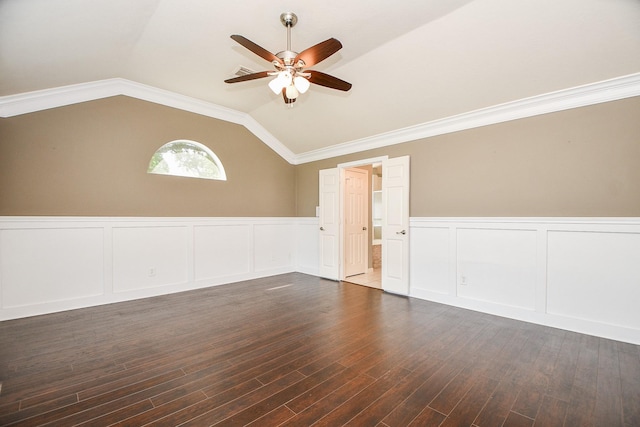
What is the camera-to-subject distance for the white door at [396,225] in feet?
14.7

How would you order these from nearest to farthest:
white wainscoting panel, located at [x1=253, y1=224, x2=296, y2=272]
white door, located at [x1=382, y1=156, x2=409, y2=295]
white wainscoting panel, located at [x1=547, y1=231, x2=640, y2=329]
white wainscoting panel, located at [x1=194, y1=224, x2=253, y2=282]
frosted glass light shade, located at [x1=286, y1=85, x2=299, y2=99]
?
1. frosted glass light shade, located at [x1=286, y1=85, x2=299, y2=99]
2. white wainscoting panel, located at [x1=547, y1=231, x2=640, y2=329]
3. white door, located at [x1=382, y1=156, x2=409, y2=295]
4. white wainscoting panel, located at [x1=194, y1=224, x2=253, y2=282]
5. white wainscoting panel, located at [x1=253, y1=224, x2=296, y2=272]

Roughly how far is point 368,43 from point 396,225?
265 centimetres

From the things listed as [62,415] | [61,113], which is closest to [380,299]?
[62,415]

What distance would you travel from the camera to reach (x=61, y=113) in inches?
145

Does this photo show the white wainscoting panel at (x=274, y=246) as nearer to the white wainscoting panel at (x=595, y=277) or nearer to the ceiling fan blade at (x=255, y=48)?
the ceiling fan blade at (x=255, y=48)

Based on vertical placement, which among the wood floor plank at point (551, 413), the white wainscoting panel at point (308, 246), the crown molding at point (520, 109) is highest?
the crown molding at point (520, 109)

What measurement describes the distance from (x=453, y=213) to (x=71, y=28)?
4660 millimetres

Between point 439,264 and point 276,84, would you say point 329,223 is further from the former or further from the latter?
point 276,84

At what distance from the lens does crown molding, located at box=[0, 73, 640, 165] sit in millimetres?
2977

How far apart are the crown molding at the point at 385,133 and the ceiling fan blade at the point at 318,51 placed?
7.96ft

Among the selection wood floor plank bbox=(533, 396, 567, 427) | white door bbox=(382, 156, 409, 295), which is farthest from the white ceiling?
wood floor plank bbox=(533, 396, 567, 427)

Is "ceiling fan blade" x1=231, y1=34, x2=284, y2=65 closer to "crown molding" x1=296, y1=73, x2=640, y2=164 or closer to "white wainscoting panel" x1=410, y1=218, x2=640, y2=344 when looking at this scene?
"crown molding" x1=296, y1=73, x2=640, y2=164

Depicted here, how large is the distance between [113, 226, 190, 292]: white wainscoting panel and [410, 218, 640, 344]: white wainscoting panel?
392 cm

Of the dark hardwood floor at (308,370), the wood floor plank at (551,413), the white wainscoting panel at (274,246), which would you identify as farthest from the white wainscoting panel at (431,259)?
the white wainscoting panel at (274,246)
